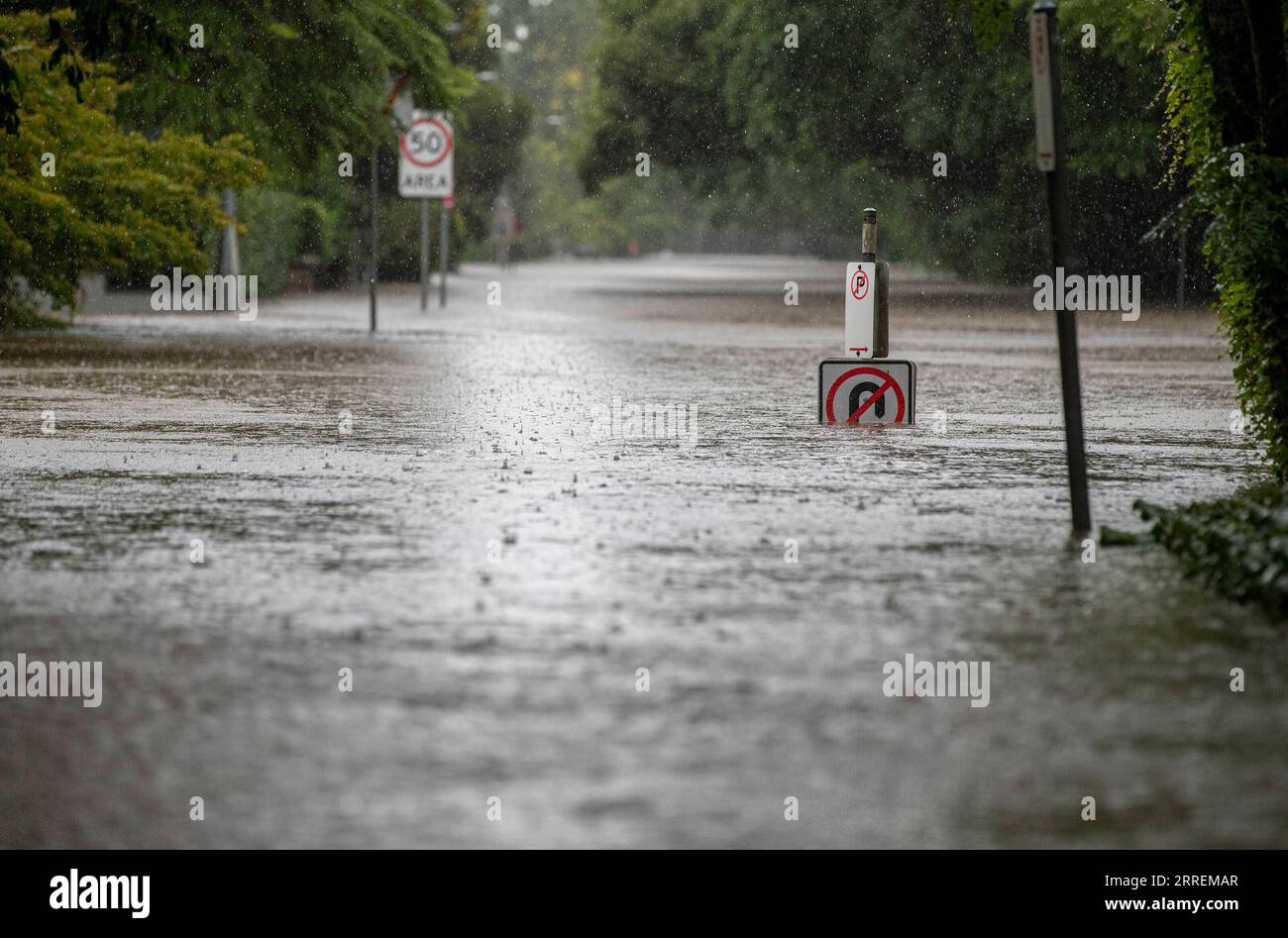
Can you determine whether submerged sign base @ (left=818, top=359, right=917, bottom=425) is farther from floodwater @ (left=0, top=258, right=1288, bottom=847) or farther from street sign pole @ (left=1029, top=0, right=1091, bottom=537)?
street sign pole @ (left=1029, top=0, right=1091, bottom=537)

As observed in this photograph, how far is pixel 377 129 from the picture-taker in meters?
27.5

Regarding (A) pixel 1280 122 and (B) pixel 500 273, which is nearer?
(A) pixel 1280 122

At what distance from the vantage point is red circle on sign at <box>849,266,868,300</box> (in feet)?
49.7

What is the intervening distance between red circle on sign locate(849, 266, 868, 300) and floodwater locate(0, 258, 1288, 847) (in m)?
1.00

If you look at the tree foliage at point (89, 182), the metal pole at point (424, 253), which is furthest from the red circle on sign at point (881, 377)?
the metal pole at point (424, 253)

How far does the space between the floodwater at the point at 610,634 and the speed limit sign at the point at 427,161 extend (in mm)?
16666

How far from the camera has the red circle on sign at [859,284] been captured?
15141 millimetres

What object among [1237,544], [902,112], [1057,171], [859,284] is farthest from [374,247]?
[1237,544]

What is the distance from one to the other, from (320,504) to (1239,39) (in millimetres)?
5285

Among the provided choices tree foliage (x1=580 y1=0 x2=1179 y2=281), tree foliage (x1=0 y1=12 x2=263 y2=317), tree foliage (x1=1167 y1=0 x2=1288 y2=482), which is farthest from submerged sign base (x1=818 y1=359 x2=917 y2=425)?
tree foliage (x1=580 y1=0 x2=1179 y2=281)

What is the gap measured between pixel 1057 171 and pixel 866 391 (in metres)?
5.95

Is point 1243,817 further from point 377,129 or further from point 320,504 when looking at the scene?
point 377,129

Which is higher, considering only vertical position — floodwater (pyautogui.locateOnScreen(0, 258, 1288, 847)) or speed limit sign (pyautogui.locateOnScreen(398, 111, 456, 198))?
speed limit sign (pyautogui.locateOnScreen(398, 111, 456, 198))
